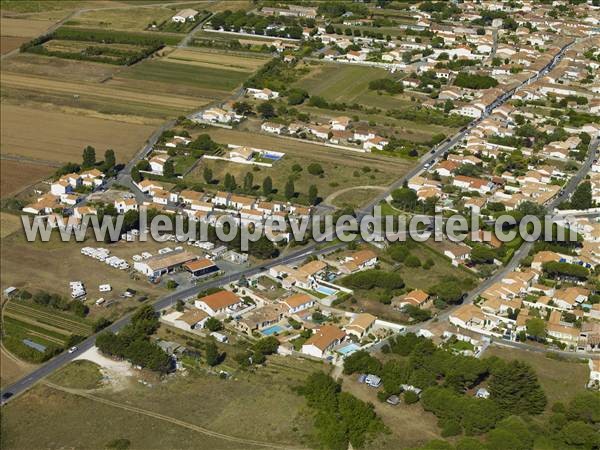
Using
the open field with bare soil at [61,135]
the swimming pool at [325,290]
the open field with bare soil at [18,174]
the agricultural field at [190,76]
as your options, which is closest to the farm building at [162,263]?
the swimming pool at [325,290]

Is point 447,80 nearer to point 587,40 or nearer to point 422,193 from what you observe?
point 587,40

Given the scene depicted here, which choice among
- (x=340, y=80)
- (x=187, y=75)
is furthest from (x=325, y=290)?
(x=187, y=75)

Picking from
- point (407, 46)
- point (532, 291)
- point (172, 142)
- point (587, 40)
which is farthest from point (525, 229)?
point (587, 40)

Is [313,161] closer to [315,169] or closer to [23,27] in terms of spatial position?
[315,169]

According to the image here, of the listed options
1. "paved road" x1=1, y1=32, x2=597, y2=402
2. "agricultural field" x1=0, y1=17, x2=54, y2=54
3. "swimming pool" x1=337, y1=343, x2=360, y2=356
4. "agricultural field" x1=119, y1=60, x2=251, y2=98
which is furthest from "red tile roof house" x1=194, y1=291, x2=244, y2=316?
"agricultural field" x1=0, y1=17, x2=54, y2=54

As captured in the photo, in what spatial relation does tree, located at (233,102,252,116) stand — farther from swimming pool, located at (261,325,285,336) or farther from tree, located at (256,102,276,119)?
swimming pool, located at (261,325,285,336)
